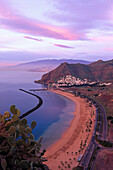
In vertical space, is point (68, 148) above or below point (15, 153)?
below

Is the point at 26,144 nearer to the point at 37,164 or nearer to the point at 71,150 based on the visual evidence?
the point at 37,164

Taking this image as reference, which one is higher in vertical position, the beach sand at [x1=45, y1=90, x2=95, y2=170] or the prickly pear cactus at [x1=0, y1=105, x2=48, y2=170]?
the prickly pear cactus at [x1=0, y1=105, x2=48, y2=170]

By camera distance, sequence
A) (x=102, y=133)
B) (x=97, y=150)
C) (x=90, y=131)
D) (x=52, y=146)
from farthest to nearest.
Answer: (x=90, y=131) < (x=102, y=133) < (x=52, y=146) < (x=97, y=150)

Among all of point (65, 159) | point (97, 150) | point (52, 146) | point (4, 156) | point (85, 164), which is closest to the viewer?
A: point (4, 156)

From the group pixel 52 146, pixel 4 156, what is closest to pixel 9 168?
pixel 4 156

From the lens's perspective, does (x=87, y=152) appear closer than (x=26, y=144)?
No

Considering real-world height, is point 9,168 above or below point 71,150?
above

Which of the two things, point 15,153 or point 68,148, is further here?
point 68,148

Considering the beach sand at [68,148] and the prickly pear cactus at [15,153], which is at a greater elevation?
the prickly pear cactus at [15,153]

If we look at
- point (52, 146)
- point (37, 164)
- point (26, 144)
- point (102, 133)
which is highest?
point (26, 144)

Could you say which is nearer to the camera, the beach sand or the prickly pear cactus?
the prickly pear cactus

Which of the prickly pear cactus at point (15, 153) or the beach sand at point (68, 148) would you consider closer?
the prickly pear cactus at point (15, 153)
